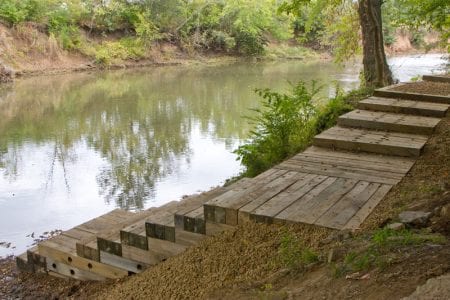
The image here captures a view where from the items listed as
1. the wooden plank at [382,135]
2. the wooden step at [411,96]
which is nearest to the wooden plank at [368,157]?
the wooden plank at [382,135]

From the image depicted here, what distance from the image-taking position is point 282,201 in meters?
4.18

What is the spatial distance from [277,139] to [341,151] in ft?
5.96

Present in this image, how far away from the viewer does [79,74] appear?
1159 inches

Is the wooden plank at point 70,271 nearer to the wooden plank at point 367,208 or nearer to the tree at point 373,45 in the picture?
the wooden plank at point 367,208

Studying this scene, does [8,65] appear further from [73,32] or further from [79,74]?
[73,32]

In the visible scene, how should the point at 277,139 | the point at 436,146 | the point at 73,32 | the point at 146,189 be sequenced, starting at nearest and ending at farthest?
the point at 436,146 < the point at 277,139 < the point at 146,189 < the point at 73,32

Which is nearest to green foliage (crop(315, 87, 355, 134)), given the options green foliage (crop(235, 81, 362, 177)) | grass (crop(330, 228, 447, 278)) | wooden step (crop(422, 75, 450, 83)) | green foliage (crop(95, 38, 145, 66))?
green foliage (crop(235, 81, 362, 177))

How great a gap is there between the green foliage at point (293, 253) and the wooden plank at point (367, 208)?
15.0 inches

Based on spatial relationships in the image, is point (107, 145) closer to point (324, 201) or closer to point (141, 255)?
point (141, 255)

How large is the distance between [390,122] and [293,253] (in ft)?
12.0

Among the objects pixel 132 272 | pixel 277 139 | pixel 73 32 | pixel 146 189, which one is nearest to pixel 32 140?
pixel 146 189

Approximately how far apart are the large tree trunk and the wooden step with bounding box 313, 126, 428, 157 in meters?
4.18

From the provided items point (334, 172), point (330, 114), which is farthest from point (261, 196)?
point (330, 114)

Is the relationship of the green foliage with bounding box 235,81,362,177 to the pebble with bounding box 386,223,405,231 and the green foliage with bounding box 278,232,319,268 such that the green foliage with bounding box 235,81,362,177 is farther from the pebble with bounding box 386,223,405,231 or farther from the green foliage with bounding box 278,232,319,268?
the pebble with bounding box 386,223,405,231
